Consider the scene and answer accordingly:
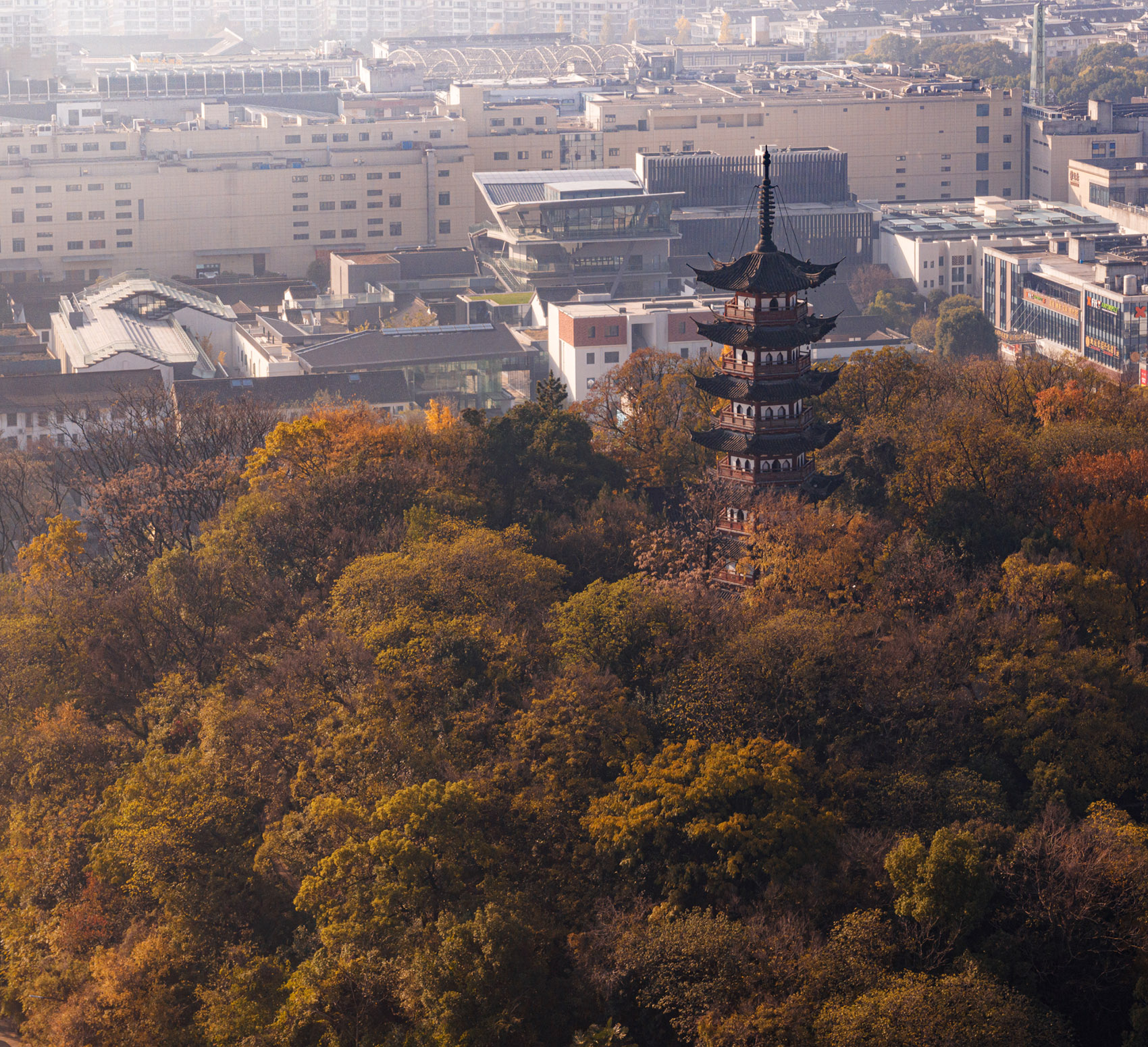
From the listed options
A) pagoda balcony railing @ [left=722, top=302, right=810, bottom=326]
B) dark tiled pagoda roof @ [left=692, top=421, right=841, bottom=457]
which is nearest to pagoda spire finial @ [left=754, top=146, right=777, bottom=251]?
pagoda balcony railing @ [left=722, top=302, right=810, bottom=326]

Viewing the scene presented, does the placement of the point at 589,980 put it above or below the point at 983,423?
below

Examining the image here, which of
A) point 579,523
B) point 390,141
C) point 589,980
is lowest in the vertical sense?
point 589,980

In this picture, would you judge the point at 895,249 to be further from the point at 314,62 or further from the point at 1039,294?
the point at 314,62

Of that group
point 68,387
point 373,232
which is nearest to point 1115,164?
point 373,232

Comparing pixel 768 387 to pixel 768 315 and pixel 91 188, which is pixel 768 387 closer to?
pixel 768 315

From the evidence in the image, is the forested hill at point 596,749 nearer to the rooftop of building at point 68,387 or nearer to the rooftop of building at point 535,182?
the rooftop of building at point 68,387

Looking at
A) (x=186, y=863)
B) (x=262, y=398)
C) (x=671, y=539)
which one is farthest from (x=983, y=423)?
(x=262, y=398)


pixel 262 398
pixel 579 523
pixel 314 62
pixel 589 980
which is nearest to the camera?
pixel 589 980
